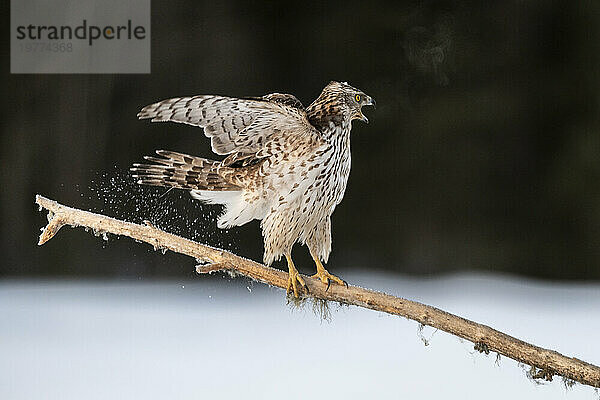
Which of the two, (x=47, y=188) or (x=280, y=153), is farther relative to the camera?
(x=47, y=188)

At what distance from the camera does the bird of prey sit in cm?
167

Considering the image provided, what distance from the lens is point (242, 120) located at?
5.69 ft

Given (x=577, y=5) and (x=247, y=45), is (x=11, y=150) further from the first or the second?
(x=577, y=5)

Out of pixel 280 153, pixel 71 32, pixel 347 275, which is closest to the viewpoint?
pixel 280 153

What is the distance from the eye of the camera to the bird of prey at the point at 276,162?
5.46ft

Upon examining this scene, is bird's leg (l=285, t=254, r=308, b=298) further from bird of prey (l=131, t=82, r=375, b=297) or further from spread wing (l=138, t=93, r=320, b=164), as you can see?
spread wing (l=138, t=93, r=320, b=164)

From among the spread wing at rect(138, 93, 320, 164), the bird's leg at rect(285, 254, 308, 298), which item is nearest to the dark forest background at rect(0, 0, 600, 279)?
the spread wing at rect(138, 93, 320, 164)

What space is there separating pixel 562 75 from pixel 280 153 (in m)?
1.01

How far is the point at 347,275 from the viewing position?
2.18 meters

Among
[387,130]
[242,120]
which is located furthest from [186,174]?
[387,130]

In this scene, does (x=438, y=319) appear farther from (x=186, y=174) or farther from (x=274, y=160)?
(x=186, y=174)

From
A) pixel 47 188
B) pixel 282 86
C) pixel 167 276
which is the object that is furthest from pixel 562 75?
pixel 47 188

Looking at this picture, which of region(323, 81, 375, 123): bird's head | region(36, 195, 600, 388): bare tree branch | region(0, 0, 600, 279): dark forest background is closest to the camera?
region(36, 195, 600, 388): bare tree branch

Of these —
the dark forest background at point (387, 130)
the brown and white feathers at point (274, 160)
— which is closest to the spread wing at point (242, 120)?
the brown and white feathers at point (274, 160)
